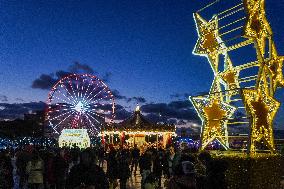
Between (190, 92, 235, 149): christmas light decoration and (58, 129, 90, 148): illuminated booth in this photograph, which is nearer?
(190, 92, 235, 149): christmas light decoration

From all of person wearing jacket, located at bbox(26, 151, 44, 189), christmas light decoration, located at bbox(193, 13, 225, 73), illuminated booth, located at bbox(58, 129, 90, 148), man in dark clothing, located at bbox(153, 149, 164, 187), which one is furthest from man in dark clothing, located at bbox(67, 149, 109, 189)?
illuminated booth, located at bbox(58, 129, 90, 148)

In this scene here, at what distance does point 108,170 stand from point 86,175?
5.40 meters

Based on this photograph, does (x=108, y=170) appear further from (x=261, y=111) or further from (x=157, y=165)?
(x=261, y=111)

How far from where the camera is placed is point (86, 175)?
474 cm

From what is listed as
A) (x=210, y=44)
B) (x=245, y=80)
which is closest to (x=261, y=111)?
(x=245, y=80)

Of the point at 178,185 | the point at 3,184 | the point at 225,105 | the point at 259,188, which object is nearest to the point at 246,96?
the point at 225,105

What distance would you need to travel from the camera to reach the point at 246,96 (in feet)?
26.4

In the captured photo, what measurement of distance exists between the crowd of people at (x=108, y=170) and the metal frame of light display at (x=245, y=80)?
117cm

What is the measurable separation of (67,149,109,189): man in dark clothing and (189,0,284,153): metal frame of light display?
409 centimetres

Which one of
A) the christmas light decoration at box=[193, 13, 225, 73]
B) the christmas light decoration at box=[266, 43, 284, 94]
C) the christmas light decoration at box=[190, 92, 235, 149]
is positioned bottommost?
the christmas light decoration at box=[190, 92, 235, 149]

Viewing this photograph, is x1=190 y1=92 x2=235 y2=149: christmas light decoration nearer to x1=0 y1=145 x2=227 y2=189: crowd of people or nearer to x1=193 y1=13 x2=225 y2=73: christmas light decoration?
x1=0 y1=145 x2=227 y2=189: crowd of people

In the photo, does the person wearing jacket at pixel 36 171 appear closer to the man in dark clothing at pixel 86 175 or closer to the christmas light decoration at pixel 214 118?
the christmas light decoration at pixel 214 118

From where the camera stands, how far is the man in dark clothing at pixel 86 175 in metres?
4.71

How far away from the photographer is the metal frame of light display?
26.8 ft
